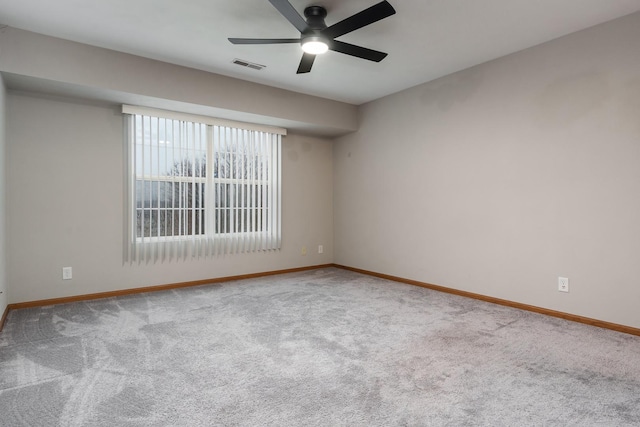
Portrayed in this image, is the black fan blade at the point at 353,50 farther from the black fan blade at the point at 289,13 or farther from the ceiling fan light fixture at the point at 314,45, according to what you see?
the black fan blade at the point at 289,13

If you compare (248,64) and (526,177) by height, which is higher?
(248,64)

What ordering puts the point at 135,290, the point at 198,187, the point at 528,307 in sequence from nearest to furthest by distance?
the point at 528,307 < the point at 135,290 < the point at 198,187

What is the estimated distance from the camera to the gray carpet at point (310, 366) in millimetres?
1747

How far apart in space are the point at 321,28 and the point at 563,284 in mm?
3132

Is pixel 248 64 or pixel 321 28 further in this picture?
pixel 248 64

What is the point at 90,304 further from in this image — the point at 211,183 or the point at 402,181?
the point at 402,181

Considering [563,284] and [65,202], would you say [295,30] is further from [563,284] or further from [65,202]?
[563,284]

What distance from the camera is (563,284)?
128 inches

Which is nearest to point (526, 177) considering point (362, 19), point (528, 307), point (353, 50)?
point (528, 307)

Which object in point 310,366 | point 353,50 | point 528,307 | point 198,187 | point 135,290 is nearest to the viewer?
point 310,366

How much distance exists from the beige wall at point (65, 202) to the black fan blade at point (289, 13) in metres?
2.66

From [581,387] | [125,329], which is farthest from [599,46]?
[125,329]

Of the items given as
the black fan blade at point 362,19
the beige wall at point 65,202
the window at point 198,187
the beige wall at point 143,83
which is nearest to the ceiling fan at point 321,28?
the black fan blade at point 362,19

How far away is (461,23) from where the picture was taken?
2.97m
